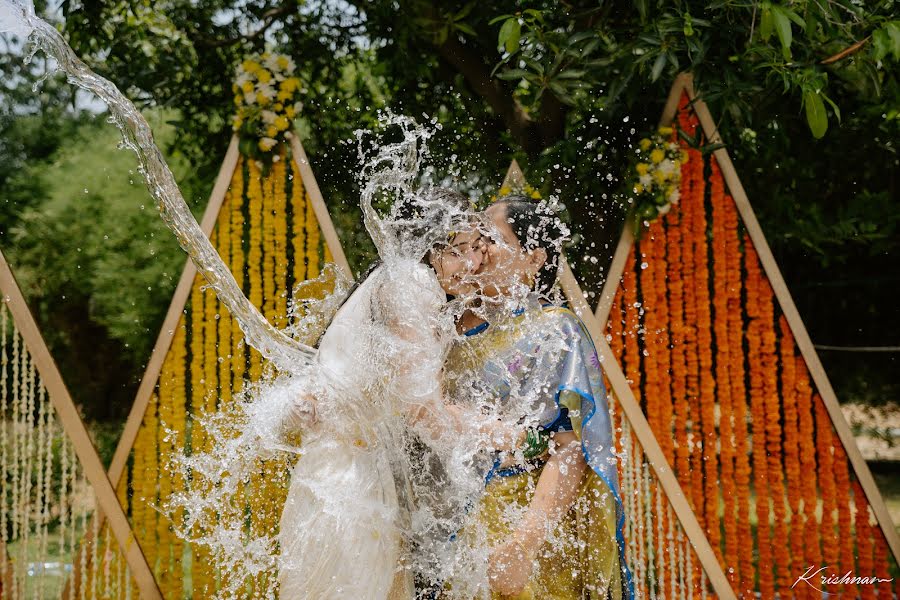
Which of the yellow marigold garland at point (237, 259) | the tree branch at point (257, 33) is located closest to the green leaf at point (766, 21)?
the yellow marigold garland at point (237, 259)

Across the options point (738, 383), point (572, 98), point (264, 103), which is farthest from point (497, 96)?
point (738, 383)

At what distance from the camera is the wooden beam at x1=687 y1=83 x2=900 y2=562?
3.16 metres

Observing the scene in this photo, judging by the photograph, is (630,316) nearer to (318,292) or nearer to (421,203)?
(318,292)

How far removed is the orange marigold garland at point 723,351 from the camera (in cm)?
326

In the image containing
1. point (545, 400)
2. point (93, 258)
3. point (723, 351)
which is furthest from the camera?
point (93, 258)

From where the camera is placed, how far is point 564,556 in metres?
2.01

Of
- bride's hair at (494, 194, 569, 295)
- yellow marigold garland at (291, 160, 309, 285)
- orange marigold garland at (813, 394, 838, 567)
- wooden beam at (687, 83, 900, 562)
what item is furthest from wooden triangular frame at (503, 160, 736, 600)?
bride's hair at (494, 194, 569, 295)

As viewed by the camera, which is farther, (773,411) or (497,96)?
(497,96)

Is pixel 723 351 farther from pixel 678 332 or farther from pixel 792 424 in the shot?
pixel 792 424

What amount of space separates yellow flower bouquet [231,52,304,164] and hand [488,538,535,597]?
2.22m

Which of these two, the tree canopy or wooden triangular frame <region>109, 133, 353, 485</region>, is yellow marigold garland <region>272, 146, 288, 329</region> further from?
the tree canopy

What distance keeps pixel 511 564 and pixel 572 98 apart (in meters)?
2.02

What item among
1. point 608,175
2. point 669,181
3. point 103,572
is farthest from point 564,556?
point 103,572

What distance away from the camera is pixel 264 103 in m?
3.36
